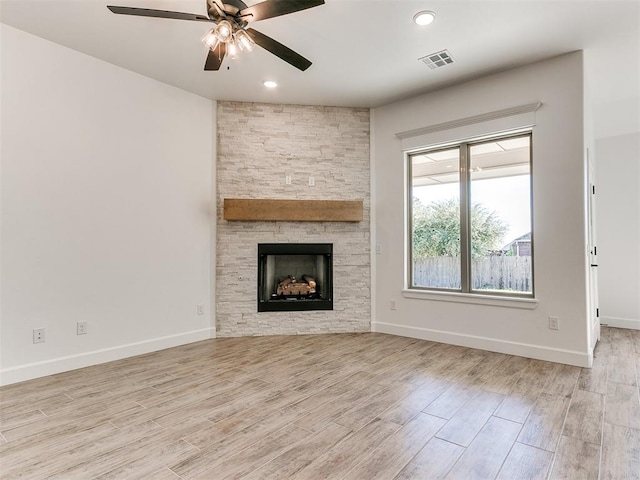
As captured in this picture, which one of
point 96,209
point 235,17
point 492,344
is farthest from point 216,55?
point 492,344

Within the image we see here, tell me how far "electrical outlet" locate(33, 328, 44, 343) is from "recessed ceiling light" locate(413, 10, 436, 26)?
3993mm

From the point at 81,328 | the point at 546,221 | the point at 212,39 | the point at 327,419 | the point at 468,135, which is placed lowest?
the point at 327,419

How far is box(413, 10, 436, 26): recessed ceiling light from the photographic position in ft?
8.72

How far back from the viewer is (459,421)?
2178 mm

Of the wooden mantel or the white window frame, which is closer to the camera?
the white window frame

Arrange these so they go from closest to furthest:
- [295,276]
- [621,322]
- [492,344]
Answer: [492,344] → [295,276] → [621,322]

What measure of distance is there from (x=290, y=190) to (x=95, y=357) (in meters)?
2.69

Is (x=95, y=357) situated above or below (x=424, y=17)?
below

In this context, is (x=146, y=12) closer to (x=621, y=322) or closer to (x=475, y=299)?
(x=475, y=299)

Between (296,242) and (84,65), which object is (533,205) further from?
(84,65)

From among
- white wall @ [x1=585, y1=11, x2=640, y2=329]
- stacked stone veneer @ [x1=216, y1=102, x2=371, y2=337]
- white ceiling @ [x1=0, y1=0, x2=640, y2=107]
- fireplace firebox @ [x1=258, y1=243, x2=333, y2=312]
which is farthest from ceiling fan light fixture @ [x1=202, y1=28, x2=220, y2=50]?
white wall @ [x1=585, y1=11, x2=640, y2=329]

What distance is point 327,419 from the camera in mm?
2199

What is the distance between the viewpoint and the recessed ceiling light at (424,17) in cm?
266

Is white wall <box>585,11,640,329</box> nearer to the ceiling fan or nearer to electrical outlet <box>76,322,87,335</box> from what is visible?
the ceiling fan
